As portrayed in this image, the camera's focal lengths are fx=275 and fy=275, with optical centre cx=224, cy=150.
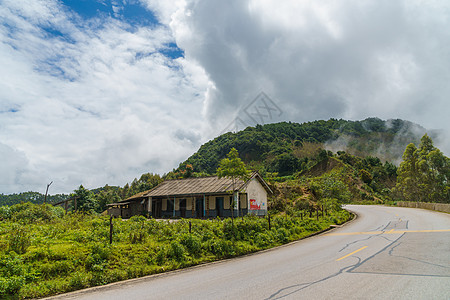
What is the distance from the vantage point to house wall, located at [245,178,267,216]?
2984 cm

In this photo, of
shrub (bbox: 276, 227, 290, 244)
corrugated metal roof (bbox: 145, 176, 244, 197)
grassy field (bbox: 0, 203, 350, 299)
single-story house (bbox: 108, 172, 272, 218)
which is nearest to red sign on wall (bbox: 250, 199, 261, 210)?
single-story house (bbox: 108, 172, 272, 218)

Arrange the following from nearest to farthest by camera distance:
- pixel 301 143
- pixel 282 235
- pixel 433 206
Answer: pixel 282 235, pixel 433 206, pixel 301 143

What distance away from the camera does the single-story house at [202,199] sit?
2944cm

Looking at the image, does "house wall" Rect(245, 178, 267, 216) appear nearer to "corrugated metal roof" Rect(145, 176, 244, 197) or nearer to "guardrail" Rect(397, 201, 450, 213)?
"corrugated metal roof" Rect(145, 176, 244, 197)

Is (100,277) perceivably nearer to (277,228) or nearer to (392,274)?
(392,274)

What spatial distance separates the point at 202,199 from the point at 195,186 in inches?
68.1

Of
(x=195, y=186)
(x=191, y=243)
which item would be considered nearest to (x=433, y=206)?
(x=195, y=186)

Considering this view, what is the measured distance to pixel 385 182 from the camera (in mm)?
90938

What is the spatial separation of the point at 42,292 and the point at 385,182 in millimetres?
101902

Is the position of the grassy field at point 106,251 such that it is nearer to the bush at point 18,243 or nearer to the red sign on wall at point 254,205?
the bush at point 18,243

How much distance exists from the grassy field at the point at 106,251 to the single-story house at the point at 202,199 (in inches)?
479

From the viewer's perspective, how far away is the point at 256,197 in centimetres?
3128

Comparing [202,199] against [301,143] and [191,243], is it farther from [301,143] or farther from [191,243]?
[301,143]

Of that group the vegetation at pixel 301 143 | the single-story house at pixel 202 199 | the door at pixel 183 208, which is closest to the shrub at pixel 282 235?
the single-story house at pixel 202 199
